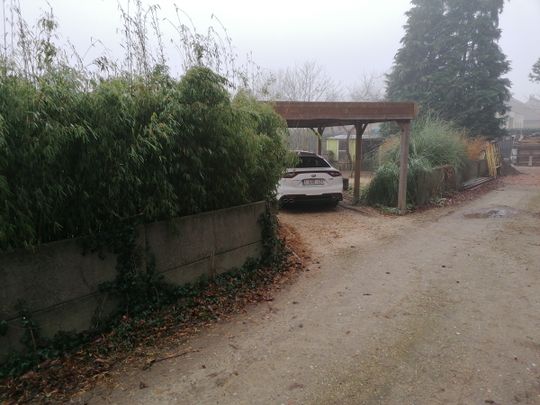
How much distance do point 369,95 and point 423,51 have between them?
2151 centimetres

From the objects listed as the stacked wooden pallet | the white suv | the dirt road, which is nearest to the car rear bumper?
the white suv

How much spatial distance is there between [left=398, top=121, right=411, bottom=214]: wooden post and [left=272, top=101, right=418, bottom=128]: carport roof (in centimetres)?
31

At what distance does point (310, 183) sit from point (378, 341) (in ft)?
20.8

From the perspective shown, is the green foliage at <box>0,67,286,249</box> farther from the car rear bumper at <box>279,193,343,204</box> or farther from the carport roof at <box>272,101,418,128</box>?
the car rear bumper at <box>279,193,343,204</box>

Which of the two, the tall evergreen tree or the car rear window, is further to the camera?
the tall evergreen tree

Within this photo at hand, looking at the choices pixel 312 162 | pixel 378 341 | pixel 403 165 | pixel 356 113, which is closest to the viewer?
pixel 378 341

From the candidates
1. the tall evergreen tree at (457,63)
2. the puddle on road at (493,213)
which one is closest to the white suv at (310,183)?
the puddle on road at (493,213)

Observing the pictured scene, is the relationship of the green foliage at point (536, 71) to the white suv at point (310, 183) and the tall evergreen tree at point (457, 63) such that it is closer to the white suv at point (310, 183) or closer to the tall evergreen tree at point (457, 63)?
the tall evergreen tree at point (457, 63)

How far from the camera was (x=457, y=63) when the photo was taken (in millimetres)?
23500

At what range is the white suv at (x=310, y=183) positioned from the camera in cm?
962

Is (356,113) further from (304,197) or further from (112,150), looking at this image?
(112,150)

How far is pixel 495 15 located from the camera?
23.8 m

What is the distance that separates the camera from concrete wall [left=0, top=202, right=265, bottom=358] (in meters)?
3.06

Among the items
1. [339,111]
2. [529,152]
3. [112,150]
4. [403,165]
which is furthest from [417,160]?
[529,152]
